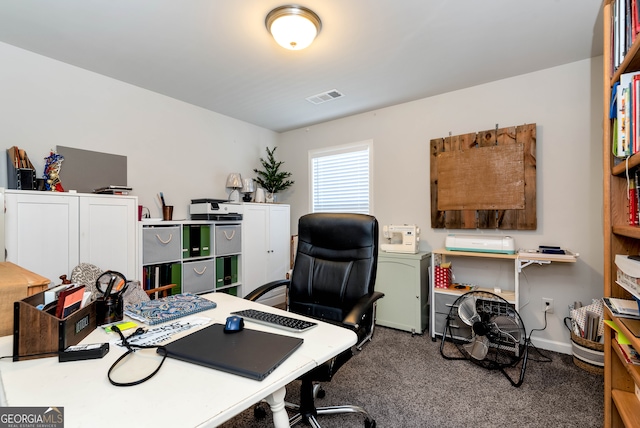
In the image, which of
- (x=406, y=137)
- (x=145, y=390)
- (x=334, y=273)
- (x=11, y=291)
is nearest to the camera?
(x=145, y=390)

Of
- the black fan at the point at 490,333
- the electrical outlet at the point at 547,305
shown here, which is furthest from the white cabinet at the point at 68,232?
the electrical outlet at the point at 547,305

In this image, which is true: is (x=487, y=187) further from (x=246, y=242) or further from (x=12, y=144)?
(x=12, y=144)

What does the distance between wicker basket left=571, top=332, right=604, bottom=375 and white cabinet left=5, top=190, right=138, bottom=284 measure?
11.7 ft

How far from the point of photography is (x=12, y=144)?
230 cm

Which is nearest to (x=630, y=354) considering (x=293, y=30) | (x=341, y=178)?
(x=293, y=30)

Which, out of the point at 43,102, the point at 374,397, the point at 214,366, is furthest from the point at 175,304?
the point at 43,102

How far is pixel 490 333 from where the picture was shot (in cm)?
225

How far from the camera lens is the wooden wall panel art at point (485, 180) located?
2719mm

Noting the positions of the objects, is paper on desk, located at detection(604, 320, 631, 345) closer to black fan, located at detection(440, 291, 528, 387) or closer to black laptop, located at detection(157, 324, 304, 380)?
black fan, located at detection(440, 291, 528, 387)

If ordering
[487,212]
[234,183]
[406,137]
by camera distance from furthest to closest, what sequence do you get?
1. [234,183]
2. [406,137]
3. [487,212]

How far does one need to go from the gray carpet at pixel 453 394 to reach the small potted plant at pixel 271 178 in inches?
96.8

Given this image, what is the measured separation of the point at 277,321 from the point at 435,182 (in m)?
2.55

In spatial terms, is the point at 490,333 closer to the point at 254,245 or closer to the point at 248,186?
the point at 254,245

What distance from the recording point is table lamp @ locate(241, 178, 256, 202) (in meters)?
3.88
